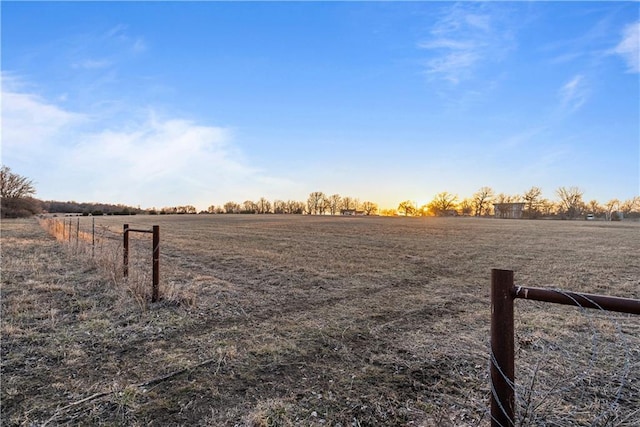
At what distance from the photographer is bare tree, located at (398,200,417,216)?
95.0 meters

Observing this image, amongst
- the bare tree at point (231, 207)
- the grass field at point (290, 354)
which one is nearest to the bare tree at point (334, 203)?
the bare tree at point (231, 207)

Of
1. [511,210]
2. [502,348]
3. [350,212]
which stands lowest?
[502,348]

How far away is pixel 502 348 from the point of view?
1.78m

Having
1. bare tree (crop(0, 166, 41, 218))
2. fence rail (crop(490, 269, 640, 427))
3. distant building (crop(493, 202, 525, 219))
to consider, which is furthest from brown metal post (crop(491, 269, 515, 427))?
distant building (crop(493, 202, 525, 219))

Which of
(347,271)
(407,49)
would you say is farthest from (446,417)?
(407,49)

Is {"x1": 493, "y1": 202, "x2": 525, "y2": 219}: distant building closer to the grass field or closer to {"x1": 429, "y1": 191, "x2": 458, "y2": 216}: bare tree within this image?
{"x1": 429, "y1": 191, "x2": 458, "y2": 216}: bare tree

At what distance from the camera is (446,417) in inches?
111

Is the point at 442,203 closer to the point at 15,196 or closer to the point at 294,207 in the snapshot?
the point at 294,207

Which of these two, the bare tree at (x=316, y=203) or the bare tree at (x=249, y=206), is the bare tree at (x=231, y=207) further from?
the bare tree at (x=316, y=203)

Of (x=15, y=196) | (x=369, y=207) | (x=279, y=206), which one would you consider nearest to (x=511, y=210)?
(x=369, y=207)

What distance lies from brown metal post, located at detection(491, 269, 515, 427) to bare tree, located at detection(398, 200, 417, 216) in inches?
3785

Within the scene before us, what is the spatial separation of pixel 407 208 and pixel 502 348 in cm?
9835

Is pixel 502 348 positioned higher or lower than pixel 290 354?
higher

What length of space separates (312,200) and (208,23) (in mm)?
92004
